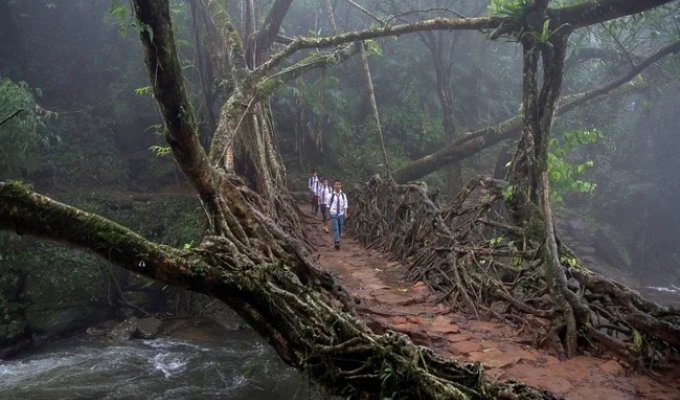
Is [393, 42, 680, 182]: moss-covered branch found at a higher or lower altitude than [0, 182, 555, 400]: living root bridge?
higher

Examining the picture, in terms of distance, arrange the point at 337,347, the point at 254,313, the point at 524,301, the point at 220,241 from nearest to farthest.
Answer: the point at 337,347
the point at 254,313
the point at 220,241
the point at 524,301

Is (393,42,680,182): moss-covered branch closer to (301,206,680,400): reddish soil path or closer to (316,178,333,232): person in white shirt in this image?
(316,178,333,232): person in white shirt

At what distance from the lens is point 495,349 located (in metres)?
4.34

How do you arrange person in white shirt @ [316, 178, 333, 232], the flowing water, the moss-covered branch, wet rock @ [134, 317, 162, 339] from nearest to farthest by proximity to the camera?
1. the flowing water
2. wet rock @ [134, 317, 162, 339]
3. person in white shirt @ [316, 178, 333, 232]
4. the moss-covered branch

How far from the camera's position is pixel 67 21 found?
56.7 feet

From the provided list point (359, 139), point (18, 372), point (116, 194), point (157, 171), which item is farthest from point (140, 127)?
point (18, 372)

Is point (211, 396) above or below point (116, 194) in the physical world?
below

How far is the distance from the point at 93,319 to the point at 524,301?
9.07 metres

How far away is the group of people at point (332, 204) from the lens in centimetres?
942

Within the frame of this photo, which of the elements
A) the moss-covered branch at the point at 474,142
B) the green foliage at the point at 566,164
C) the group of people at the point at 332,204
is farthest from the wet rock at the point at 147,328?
the moss-covered branch at the point at 474,142

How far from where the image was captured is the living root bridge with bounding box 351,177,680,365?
414cm

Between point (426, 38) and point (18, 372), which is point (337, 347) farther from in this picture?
point (426, 38)

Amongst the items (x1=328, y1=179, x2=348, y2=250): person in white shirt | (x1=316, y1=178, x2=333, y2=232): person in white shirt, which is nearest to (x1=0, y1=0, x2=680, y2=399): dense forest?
(x1=328, y1=179, x2=348, y2=250): person in white shirt

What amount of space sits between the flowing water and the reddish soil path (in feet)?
6.02
